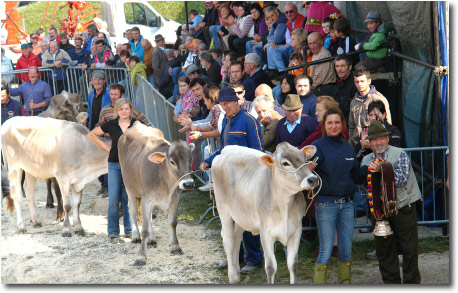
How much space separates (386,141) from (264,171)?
47.4 inches

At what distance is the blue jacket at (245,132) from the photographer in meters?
7.20

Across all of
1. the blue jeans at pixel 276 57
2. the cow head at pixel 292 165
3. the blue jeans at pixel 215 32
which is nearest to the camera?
the cow head at pixel 292 165

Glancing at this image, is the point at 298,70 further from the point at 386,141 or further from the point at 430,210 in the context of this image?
the point at 386,141

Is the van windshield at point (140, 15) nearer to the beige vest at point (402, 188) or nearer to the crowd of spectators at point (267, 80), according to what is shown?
the crowd of spectators at point (267, 80)

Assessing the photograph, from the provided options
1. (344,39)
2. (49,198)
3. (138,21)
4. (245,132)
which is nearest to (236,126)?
(245,132)

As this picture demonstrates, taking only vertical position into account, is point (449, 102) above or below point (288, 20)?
below

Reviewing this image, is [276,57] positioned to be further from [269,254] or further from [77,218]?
[269,254]

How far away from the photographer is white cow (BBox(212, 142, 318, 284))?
6161 mm

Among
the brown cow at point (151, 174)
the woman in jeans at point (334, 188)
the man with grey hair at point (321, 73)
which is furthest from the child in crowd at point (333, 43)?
the woman in jeans at point (334, 188)

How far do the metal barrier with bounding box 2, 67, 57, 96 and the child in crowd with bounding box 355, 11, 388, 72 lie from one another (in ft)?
31.8

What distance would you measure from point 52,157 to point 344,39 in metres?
4.73

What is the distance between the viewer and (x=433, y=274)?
6.89m

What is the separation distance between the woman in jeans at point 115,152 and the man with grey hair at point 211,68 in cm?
319

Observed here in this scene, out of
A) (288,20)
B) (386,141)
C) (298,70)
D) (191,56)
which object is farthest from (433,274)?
(191,56)
